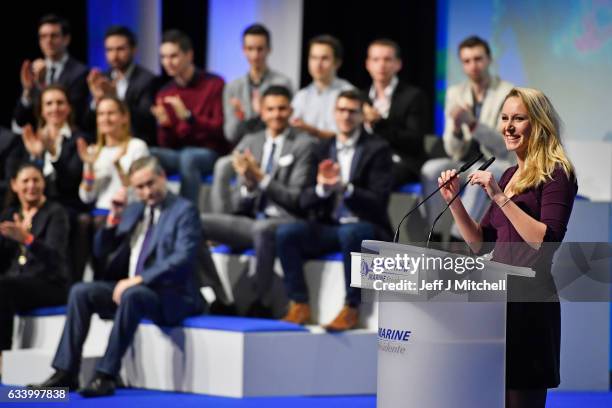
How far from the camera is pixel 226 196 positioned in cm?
689

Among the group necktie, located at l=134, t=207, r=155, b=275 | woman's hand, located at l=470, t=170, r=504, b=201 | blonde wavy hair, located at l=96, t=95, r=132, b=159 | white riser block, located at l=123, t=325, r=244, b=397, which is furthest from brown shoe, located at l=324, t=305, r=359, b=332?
woman's hand, located at l=470, t=170, r=504, b=201

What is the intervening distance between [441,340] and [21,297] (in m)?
3.61

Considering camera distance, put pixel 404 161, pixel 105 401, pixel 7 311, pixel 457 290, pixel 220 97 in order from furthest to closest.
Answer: pixel 220 97 → pixel 404 161 → pixel 7 311 → pixel 105 401 → pixel 457 290

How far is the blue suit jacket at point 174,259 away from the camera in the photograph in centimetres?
595

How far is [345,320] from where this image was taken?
6.05 m

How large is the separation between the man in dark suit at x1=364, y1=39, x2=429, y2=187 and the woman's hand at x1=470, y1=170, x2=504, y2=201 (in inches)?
137

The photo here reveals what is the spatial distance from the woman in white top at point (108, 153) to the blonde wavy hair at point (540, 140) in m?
3.85

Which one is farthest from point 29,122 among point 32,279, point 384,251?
point 384,251

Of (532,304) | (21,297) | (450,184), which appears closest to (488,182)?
(450,184)

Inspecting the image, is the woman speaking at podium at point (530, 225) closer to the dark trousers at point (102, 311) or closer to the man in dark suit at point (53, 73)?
the dark trousers at point (102, 311)

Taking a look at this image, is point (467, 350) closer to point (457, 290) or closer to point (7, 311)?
point (457, 290)

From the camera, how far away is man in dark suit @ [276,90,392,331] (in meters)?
6.08

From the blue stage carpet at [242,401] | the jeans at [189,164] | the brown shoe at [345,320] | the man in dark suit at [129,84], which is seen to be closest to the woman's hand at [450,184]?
→ the blue stage carpet at [242,401]

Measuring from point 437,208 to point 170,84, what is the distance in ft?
6.99
